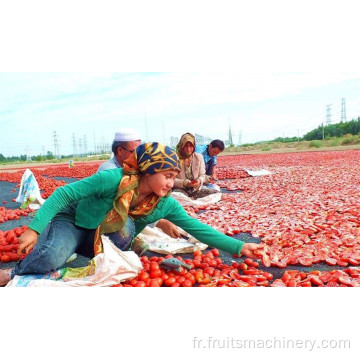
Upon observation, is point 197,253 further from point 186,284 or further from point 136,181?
point 136,181

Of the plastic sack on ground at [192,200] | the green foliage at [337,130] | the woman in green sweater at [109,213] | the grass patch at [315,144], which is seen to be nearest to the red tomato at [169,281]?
the woman in green sweater at [109,213]

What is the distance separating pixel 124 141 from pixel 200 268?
4.68 feet

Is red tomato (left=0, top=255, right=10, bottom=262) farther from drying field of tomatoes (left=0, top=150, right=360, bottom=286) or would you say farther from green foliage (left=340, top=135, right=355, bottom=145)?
green foliage (left=340, top=135, right=355, bottom=145)

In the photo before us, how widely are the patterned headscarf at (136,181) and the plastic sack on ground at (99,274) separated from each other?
128 mm

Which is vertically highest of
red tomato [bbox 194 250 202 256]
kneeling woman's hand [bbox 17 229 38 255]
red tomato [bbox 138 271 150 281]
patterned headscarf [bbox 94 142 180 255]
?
patterned headscarf [bbox 94 142 180 255]

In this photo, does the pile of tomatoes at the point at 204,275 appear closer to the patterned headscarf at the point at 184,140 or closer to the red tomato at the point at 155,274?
the red tomato at the point at 155,274

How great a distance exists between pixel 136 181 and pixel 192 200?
325 centimetres

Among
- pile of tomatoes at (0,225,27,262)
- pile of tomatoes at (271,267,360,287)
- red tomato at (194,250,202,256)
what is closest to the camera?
pile of tomatoes at (271,267,360,287)

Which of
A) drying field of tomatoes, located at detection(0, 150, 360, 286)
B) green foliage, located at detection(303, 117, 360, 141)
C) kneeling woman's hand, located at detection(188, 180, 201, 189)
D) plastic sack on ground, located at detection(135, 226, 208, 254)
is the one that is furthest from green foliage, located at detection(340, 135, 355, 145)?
plastic sack on ground, located at detection(135, 226, 208, 254)

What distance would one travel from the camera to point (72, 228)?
2693mm

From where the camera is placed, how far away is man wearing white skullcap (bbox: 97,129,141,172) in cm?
355

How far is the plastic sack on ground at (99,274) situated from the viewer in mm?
2467

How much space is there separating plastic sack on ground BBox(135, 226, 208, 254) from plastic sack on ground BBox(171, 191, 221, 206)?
6.22ft
